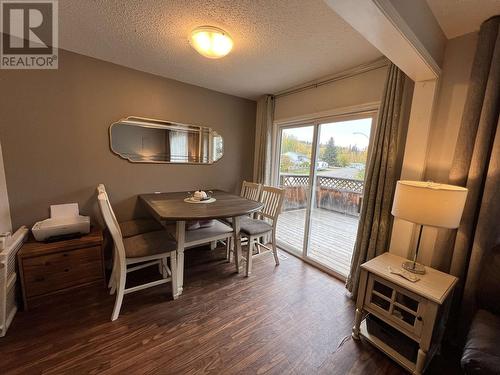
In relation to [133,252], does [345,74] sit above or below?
above

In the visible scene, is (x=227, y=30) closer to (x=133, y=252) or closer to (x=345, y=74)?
(x=345, y=74)

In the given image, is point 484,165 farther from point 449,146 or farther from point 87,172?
point 87,172

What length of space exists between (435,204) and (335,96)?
1516 mm

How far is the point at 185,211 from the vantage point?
1.80m

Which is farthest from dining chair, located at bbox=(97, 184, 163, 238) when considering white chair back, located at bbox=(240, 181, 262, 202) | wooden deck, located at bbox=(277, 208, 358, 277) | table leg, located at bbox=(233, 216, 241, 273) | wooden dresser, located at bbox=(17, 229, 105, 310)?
wooden deck, located at bbox=(277, 208, 358, 277)

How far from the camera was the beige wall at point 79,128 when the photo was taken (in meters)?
1.81

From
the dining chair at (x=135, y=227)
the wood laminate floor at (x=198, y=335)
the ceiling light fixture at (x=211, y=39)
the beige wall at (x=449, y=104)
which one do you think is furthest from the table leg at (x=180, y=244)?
the beige wall at (x=449, y=104)

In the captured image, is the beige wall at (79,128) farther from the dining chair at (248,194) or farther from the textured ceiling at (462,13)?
the textured ceiling at (462,13)

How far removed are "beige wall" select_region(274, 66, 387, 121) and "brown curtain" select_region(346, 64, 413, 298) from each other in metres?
0.20

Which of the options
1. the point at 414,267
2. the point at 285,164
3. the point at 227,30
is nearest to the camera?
the point at 414,267

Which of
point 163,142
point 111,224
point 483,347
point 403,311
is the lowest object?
point 403,311

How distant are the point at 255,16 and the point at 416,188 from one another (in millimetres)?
1520

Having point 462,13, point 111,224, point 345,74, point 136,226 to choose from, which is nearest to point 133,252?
point 111,224

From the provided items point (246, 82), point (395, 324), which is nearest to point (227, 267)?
point (395, 324)
